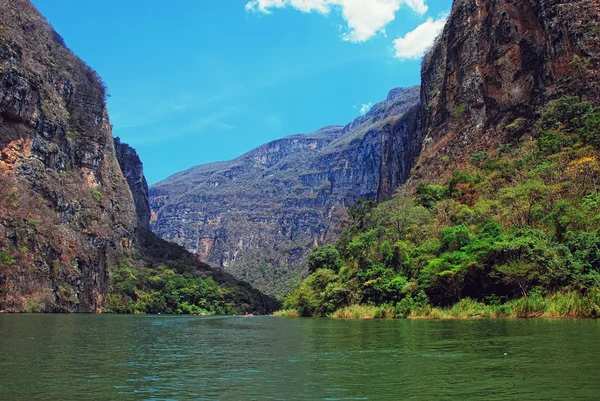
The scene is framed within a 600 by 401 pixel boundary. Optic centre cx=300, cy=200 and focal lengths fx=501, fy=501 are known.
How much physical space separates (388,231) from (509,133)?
30090mm

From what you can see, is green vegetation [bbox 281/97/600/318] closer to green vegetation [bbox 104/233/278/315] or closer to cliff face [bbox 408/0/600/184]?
cliff face [bbox 408/0/600/184]

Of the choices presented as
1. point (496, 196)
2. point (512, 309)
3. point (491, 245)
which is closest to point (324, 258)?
point (496, 196)

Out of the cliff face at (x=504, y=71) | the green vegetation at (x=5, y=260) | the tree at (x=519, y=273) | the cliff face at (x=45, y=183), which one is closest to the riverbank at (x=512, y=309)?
the tree at (x=519, y=273)

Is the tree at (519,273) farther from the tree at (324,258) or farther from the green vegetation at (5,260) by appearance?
the green vegetation at (5,260)

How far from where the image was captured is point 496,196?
57.9 meters

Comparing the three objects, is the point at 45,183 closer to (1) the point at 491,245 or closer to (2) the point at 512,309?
(1) the point at 491,245

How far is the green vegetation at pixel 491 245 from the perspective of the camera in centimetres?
3719

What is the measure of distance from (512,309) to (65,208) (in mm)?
84117

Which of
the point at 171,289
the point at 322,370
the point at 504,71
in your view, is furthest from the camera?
the point at 171,289

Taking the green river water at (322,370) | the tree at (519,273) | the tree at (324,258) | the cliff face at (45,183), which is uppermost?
the cliff face at (45,183)

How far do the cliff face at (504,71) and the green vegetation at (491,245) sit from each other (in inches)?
237

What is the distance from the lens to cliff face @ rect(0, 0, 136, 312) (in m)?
72.1

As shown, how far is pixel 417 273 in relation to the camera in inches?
1962

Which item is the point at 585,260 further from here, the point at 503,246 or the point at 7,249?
the point at 7,249
